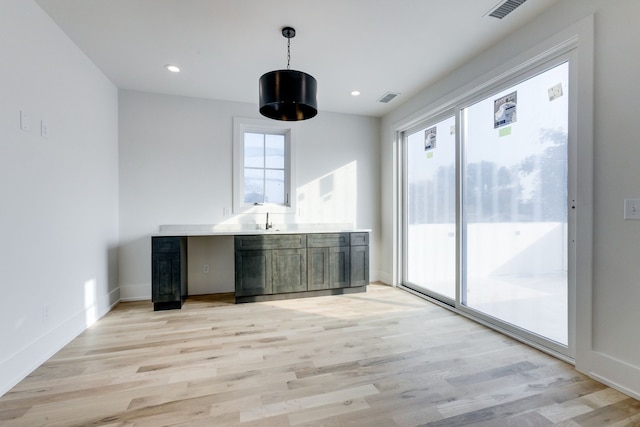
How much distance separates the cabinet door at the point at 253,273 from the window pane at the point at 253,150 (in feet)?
4.72

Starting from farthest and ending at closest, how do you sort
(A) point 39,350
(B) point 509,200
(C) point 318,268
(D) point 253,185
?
(D) point 253,185 < (C) point 318,268 < (B) point 509,200 < (A) point 39,350

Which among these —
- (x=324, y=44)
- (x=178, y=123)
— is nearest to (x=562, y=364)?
(x=324, y=44)

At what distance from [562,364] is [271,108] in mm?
3092

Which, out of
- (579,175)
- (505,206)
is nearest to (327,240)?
Result: (505,206)

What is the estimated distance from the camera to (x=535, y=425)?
1611 mm

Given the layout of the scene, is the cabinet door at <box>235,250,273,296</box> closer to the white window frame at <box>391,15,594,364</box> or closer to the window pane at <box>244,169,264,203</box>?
the window pane at <box>244,169,264,203</box>

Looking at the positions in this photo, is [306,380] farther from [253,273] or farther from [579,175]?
[579,175]

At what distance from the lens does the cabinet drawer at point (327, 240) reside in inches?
161

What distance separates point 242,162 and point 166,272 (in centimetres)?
183

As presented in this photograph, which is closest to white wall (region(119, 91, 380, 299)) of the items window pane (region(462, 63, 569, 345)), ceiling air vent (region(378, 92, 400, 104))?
ceiling air vent (region(378, 92, 400, 104))

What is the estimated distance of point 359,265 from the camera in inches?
170

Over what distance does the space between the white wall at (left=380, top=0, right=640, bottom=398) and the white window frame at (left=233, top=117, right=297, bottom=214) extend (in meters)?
3.36

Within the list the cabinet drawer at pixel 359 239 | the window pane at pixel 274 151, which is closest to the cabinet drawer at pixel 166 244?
the window pane at pixel 274 151

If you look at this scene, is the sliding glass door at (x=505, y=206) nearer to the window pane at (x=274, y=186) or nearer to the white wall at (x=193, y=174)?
→ the white wall at (x=193, y=174)
